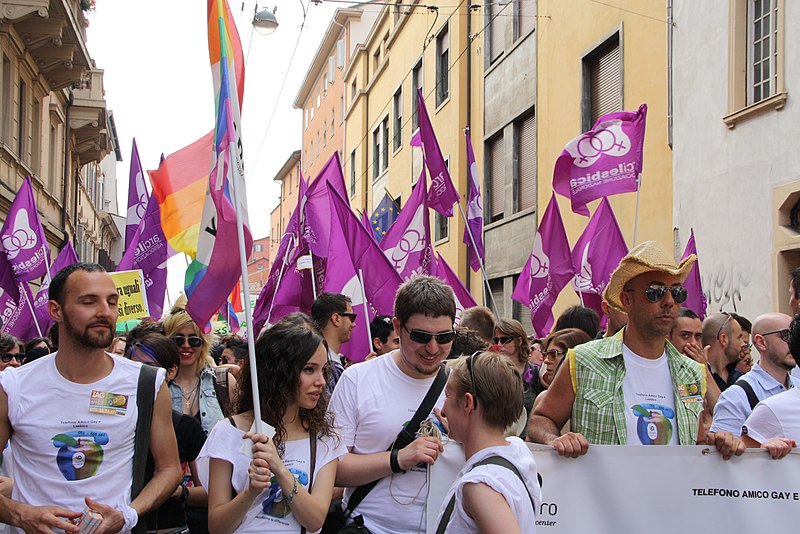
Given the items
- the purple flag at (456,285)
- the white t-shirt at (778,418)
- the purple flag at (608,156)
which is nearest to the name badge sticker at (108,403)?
the white t-shirt at (778,418)

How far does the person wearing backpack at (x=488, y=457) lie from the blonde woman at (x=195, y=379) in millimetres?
2846

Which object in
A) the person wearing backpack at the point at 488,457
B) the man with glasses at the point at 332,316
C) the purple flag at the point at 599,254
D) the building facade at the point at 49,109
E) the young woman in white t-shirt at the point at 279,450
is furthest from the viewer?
the building facade at the point at 49,109

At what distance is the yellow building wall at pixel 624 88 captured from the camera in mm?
13383

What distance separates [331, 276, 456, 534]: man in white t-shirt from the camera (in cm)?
376

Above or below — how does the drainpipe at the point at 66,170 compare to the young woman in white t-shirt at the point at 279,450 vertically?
above

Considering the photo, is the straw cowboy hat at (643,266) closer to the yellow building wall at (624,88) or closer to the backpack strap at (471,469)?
the backpack strap at (471,469)

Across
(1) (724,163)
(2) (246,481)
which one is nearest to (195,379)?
(2) (246,481)

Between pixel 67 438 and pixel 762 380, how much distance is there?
338 cm

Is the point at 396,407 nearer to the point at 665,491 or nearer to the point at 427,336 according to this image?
the point at 427,336

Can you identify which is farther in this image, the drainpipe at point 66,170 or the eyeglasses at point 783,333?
the drainpipe at point 66,170

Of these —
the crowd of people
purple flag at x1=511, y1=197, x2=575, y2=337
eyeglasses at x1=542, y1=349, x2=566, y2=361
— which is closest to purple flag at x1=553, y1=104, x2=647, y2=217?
purple flag at x1=511, y1=197, x2=575, y2=337

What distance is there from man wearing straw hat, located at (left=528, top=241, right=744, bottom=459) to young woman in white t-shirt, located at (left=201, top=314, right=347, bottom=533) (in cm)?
104

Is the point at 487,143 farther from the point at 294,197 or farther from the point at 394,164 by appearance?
the point at 294,197

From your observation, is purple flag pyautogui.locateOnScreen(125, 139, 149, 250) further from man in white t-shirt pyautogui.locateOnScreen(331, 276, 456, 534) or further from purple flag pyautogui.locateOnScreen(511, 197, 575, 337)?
man in white t-shirt pyautogui.locateOnScreen(331, 276, 456, 534)
